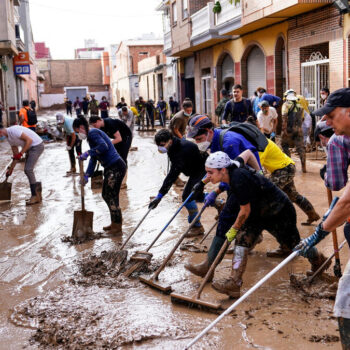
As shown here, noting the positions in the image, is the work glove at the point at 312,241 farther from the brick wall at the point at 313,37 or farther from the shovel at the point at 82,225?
the brick wall at the point at 313,37

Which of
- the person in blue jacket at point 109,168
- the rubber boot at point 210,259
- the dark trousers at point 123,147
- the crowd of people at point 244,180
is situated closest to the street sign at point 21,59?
the crowd of people at point 244,180

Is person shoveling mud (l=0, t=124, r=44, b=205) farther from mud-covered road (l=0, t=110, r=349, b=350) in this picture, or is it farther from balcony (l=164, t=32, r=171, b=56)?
balcony (l=164, t=32, r=171, b=56)

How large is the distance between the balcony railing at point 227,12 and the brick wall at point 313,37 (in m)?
3.38

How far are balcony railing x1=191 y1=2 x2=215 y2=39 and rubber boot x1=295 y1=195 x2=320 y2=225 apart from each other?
16.0 metres

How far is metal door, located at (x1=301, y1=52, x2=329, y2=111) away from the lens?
14211 mm

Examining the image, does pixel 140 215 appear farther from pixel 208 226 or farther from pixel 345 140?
pixel 345 140

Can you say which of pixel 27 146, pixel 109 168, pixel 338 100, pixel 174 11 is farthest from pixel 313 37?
pixel 174 11

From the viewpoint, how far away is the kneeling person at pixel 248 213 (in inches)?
164

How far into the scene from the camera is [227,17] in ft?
63.9

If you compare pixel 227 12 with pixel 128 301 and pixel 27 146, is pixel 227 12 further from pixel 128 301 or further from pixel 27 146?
pixel 128 301

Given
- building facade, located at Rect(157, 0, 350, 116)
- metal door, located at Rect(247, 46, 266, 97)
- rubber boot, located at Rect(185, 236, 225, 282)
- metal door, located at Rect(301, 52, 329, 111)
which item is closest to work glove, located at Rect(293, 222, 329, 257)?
rubber boot, located at Rect(185, 236, 225, 282)

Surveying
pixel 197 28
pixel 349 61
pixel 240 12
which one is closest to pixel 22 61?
pixel 197 28

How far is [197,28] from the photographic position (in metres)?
23.1

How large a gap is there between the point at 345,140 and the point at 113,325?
2.28m
